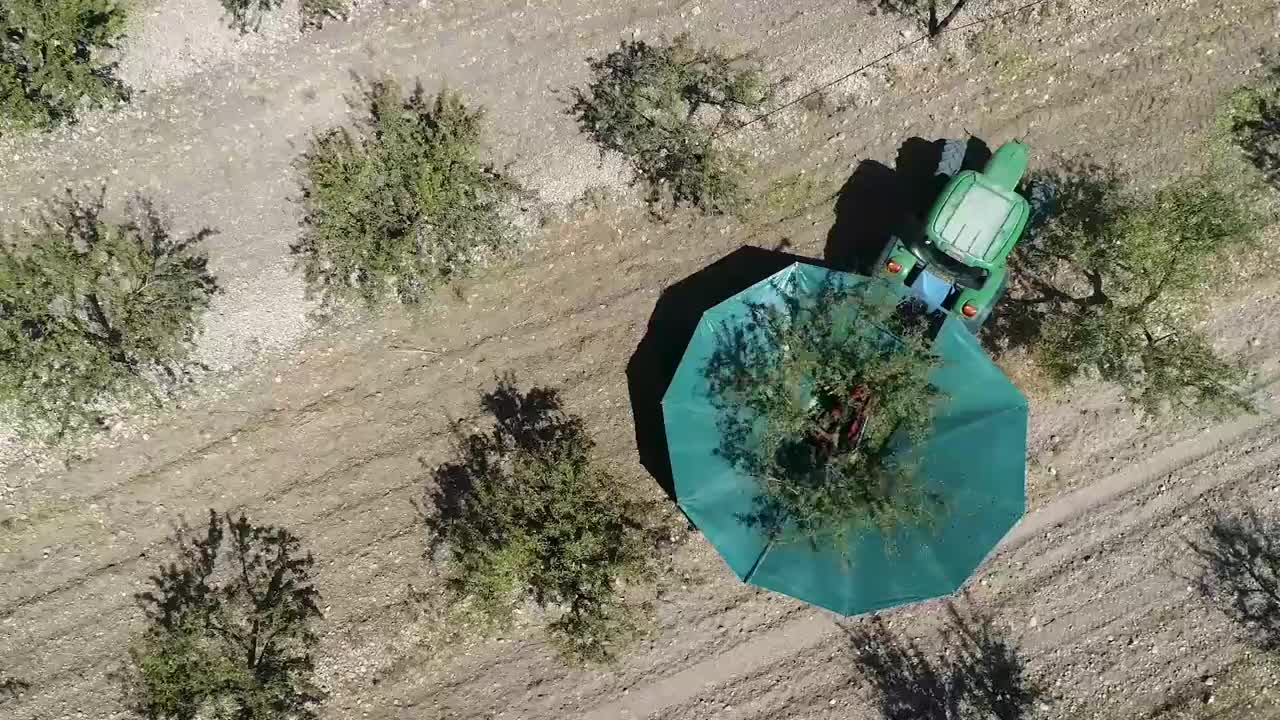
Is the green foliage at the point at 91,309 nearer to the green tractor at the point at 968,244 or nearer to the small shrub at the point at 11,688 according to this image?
the small shrub at the point at 11,688

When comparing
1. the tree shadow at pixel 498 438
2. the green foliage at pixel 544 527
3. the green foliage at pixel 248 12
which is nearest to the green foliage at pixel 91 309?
the green foliage at pixel 248 12

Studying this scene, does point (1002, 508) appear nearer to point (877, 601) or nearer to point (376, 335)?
→ point (877, 601)

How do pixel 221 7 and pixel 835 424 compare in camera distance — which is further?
pixel 221 7

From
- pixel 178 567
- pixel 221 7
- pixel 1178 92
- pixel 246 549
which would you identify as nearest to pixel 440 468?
pixel 246 549

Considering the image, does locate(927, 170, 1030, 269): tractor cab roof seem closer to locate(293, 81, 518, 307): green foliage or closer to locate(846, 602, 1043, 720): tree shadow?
locate(846, 602, 1043, 720): tree shadow

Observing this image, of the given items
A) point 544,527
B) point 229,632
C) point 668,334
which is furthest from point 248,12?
point 229,632

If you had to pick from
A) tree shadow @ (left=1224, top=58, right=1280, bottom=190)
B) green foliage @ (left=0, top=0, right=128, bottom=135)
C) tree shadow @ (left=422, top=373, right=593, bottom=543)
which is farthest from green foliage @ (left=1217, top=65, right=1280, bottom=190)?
green foliage @ (left=0, top=0, right=128, bottom=135)

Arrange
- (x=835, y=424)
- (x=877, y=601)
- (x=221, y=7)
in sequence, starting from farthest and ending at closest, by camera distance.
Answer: (x=221, y=7), (x=835, y=424), (x=877, y=601)
